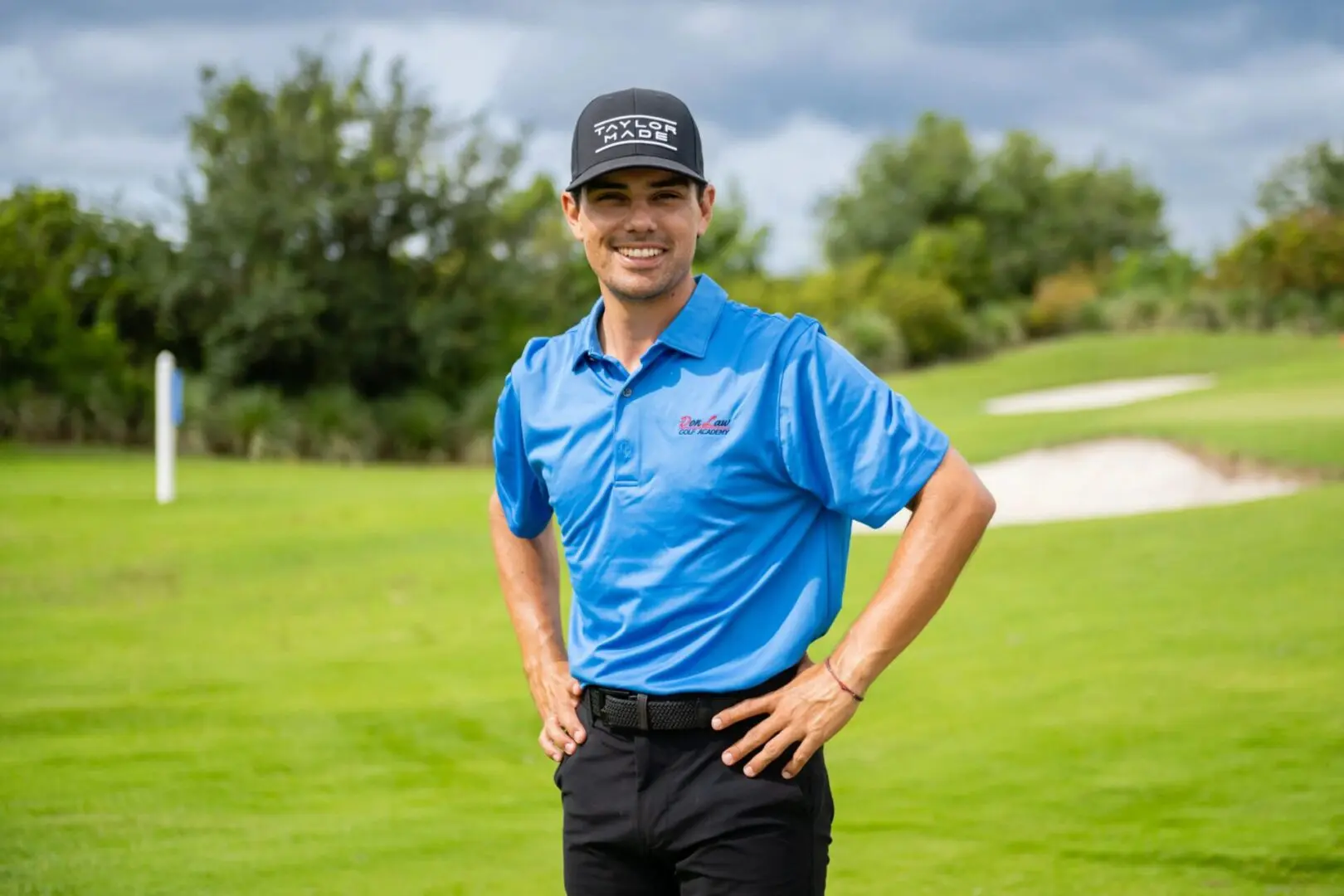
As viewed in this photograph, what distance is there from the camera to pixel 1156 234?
73.1 metres

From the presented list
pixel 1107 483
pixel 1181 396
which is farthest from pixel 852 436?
pixel 1181 396

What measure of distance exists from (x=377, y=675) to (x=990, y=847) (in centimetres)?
422

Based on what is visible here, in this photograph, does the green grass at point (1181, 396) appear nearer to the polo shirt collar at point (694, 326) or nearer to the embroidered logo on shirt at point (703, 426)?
the polo shirt collar at point (694, 326)

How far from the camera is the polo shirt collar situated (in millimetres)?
2730

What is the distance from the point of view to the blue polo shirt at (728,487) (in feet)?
8.60

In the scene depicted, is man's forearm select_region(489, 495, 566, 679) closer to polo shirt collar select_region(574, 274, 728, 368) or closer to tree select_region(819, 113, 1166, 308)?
polo shirt collar select_region(574, 274, 728, 368)

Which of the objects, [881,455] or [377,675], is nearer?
[881,455]

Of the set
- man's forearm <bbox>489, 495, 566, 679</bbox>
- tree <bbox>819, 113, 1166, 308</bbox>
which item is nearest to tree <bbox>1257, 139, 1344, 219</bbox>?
tree <bbox>819, 113, 1166, 308</bbox>

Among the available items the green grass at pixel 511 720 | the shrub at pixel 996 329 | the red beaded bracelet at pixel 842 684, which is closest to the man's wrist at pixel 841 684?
the red beaded bracelet at pixel 842 684

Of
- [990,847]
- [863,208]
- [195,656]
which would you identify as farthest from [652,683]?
[863,208]

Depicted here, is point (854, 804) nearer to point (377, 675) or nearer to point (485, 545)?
point (377, 675)

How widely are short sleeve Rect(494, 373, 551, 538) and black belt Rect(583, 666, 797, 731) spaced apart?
58 cm

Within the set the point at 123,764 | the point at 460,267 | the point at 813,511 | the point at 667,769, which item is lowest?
the point at 123,764

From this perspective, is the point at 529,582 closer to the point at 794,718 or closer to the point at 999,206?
the point at 794,718
